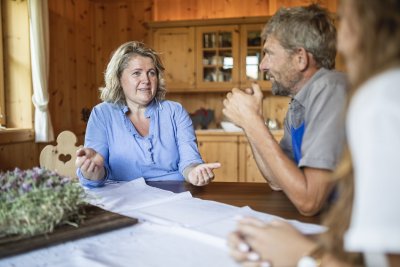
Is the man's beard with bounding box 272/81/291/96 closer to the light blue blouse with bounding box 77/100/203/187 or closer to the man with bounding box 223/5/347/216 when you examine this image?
the man with bounding box 223/5/347/216

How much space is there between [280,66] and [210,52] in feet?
10.8

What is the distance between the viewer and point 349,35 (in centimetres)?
50

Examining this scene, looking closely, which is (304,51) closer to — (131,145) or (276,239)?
(276,239)

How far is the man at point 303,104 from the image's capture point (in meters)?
1.09

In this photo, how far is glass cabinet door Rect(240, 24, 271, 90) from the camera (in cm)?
439

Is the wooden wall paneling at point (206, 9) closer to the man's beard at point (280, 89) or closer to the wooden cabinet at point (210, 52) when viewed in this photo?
the wooden cabinet at point (210, 52)

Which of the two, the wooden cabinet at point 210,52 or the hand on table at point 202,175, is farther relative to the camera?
the wooden cabinet at point 210,52

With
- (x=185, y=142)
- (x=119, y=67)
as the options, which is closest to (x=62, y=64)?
(x=119, y=67)

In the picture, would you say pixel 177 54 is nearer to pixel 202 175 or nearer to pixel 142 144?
pixel 142 144

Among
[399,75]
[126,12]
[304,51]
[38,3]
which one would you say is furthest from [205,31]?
[399,75]

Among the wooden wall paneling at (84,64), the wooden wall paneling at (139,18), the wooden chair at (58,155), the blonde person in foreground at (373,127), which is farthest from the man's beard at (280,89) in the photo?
the wooden wall paneling at (139,18)

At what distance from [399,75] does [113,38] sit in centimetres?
491

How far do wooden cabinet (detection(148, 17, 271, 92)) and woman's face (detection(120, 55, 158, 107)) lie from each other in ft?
8.11

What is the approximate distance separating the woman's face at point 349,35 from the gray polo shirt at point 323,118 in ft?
A: 1.69
